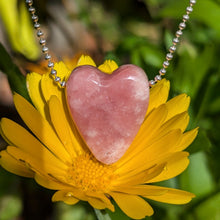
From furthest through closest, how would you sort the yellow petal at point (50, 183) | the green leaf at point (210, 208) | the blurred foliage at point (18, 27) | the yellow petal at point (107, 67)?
1. the blurred foliage at point (18, 27)
2. the green leaf at point (210, 208)
3. the yellow petal at point (107, 67)
4. the yellow petal at point (50, 183)

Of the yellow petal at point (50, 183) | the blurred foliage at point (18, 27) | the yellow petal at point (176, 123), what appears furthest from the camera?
the blurred foliage at point (18, 27)

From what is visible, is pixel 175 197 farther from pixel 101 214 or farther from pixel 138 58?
pixel 138 58

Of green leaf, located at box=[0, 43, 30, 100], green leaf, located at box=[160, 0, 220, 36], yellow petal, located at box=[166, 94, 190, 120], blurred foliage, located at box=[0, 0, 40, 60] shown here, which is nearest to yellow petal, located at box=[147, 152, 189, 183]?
yellow petal, located at box=[166, 94, 190, 120]

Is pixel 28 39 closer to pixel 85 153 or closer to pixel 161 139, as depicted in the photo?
pixel 85 153

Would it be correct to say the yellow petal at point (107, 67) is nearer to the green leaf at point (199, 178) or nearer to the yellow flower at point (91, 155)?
the yellow flower at point (91, 155)

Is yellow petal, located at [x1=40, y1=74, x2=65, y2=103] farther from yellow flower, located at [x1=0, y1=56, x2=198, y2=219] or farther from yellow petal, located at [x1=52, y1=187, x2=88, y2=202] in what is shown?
yellow petal, located at [x1=52, y1=187, x2=88, y2=202]

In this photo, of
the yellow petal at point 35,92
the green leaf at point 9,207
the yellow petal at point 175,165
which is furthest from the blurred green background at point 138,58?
the yellow petal at point 175,165

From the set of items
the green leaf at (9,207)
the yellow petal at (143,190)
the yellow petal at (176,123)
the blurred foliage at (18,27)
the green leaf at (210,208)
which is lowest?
the green leaf at (9,207)

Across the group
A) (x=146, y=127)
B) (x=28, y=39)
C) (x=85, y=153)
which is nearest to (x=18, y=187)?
(x=28, y=39)
